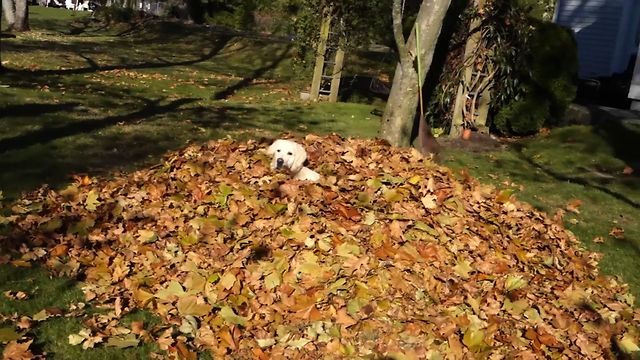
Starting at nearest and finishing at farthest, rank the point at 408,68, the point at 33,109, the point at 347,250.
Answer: the point at 347,250
the point at 408,68
the point at 33,109

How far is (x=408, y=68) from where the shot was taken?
8258 millimetres

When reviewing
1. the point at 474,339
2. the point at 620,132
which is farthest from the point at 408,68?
the point at 620,132

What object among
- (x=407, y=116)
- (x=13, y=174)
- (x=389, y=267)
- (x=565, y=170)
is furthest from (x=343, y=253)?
(x=565, y=170)

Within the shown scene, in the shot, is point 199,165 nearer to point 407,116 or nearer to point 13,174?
point 13,174

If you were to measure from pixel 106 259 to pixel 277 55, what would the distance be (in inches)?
884

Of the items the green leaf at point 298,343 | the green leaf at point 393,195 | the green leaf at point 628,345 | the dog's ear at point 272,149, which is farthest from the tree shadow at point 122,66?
the green leaf at point 628,345

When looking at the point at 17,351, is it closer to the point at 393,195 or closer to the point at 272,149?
the point at 272,149

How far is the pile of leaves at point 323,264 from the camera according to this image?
4.42 m

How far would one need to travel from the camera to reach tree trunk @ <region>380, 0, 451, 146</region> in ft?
26.7

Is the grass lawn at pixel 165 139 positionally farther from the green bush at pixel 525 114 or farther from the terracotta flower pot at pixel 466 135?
the terracotta flower pot at pixel 466 135

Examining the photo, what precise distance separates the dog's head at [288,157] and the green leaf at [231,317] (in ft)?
6.60

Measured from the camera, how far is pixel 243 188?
19.7ft

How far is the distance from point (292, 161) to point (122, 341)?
8.79 ft

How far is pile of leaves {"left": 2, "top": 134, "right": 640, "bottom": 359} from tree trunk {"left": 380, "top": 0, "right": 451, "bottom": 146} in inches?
65.8
